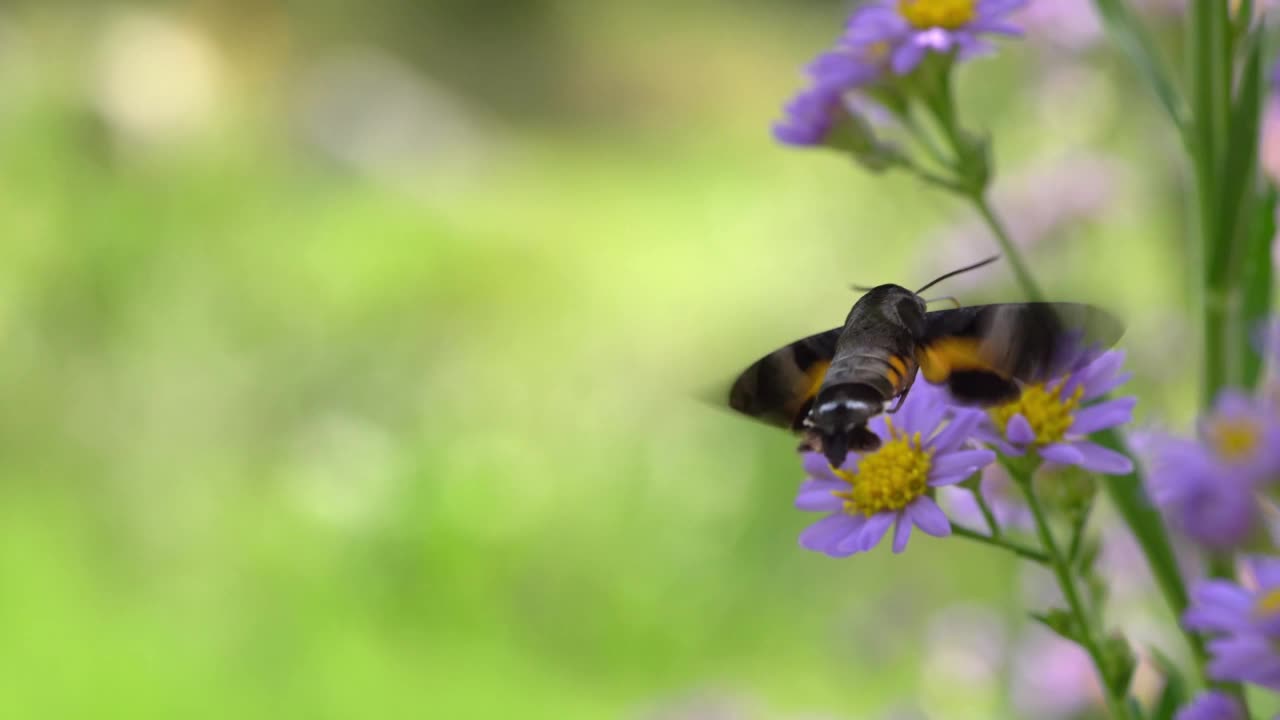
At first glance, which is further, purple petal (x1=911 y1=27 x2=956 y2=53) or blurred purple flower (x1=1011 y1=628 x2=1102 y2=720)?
blurred purple flower (x1=1011 y1=628 x2=1102 y2=720)

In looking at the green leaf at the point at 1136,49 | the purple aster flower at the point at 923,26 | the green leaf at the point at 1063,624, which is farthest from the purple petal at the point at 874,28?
the green leaf at the point at 1063,624

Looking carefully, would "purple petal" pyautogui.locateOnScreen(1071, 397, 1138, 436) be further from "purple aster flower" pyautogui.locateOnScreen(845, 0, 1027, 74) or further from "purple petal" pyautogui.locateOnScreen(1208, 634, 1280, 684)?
"purple aster flower" pyautogui.locateOnScreen(845, 0, 1027, 74)

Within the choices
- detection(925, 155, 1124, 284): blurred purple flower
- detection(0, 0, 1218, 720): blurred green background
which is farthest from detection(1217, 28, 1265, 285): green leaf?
detection(925, 155, 1124, 284): blurred purple flower

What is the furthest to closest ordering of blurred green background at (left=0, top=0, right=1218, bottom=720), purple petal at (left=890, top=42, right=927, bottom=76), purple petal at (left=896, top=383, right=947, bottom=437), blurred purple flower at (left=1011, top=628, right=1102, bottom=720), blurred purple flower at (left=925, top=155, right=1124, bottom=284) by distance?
blurred green background at (left=0, top=0, right=1218, bottom=720) → blurred purple flower at (left=925, top=155, right=1124, bottom=284) → blurred purple flower at (left=1011, top=628, right=1102, bottom=720) → purple petal at (left=890, top=42, right=927, bottom=76) → purple petal at (left=896, top=383, right=947, bottom=437)

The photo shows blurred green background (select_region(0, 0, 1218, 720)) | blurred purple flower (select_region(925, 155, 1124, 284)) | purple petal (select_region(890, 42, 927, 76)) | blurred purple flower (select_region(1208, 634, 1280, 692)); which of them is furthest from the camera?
blurred green background (select_region(0, 0, 1218, 720))

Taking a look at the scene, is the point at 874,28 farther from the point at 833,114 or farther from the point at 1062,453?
the point at 1062,453

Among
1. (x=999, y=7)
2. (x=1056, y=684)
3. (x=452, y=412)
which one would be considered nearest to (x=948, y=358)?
(x=999, y=7)

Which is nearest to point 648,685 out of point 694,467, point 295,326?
point 694,467
